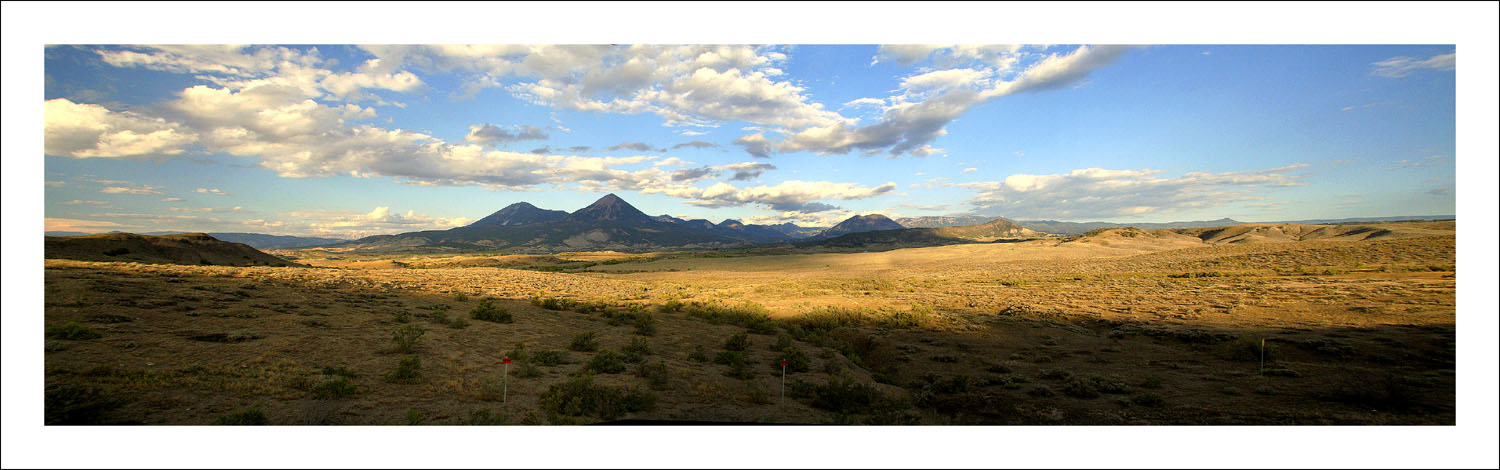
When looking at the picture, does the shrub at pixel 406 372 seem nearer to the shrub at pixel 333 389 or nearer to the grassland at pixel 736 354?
the grassland at pixel 736 354

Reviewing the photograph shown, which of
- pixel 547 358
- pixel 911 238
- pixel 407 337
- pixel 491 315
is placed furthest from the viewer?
pixel 911 238

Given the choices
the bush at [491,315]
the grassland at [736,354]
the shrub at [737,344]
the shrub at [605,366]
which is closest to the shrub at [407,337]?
the grassland at [736,354]

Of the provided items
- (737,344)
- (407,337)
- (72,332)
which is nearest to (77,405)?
(72,332)

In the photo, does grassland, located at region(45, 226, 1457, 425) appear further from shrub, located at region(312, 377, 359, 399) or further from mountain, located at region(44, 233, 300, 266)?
mountain, located at region(44, 233, 300, 266)

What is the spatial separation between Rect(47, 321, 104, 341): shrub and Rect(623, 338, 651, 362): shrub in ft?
26.4

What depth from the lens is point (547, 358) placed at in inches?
340

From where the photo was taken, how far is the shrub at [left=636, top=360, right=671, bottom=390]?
764cm

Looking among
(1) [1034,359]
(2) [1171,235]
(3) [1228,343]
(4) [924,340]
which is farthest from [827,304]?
(2) [1171,235]

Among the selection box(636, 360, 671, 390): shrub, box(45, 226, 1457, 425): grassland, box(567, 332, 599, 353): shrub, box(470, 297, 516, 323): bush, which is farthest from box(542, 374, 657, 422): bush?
box(470, 297, 516, 323): bush

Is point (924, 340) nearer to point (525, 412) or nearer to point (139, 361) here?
point (525, 412)

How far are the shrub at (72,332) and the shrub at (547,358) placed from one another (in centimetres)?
629

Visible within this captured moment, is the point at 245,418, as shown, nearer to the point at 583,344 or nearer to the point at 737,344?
the point at 583,344

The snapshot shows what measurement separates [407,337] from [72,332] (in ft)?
13.7

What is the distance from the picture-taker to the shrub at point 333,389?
5981 millimetres
